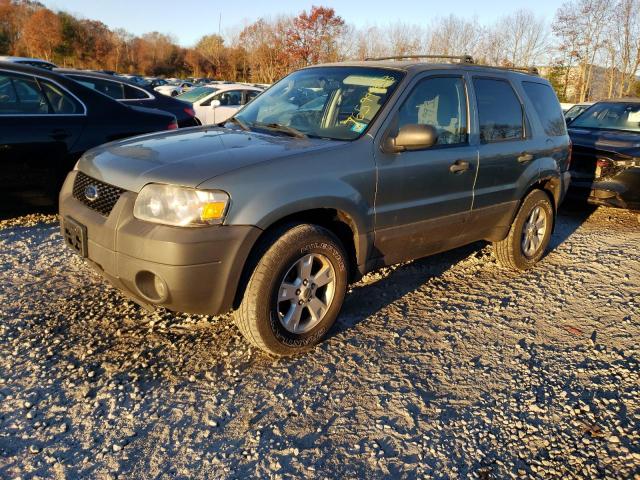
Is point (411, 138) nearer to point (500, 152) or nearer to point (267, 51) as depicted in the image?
point (500, 152)

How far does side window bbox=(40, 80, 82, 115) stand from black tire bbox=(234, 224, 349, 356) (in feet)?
10.9

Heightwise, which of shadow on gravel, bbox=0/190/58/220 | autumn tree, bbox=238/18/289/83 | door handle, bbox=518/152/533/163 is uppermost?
autumn tree, bbox=238/18/289/83

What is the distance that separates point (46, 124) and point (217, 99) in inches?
367

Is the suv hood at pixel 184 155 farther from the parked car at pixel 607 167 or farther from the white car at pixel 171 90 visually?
the white car at pixel 171 90

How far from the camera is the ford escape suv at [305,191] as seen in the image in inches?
108

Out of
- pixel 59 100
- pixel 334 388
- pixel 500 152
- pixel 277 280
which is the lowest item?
pixel 334 388

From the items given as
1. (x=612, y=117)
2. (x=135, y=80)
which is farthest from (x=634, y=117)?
(x=135, y=80)

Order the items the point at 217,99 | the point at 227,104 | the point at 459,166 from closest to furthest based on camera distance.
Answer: the point at 459,166, the point at 217,99, the point at 227,104

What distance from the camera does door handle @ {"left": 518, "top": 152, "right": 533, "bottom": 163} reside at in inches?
178

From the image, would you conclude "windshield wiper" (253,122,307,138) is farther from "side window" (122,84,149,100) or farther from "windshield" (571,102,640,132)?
"windshield" (571,102,640,132)

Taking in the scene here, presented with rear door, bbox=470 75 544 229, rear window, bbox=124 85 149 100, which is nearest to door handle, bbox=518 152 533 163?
rear door, bbox=470 75 544 229

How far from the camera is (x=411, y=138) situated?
132 inches

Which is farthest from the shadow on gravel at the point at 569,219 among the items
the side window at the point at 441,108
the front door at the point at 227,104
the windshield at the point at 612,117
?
the front door at the point at 227,104

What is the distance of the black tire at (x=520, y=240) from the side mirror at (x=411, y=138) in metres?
1.81
